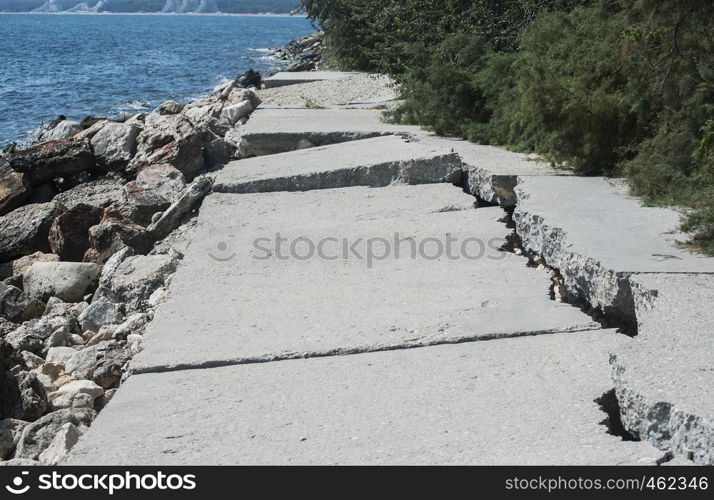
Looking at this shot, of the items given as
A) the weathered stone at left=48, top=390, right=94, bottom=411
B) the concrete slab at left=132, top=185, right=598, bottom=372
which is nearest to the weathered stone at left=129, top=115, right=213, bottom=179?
the concrete slab at left=132, top=185, right=598, bottom=372

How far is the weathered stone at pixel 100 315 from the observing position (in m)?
7.37

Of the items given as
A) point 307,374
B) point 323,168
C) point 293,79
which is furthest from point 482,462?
point 293,79

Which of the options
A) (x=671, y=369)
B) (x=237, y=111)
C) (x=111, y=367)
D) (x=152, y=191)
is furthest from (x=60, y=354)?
(x=237, y=111)

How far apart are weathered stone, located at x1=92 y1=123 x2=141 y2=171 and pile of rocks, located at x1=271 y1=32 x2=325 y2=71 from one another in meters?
11.6

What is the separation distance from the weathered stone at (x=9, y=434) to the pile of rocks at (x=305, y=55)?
64.5 ft

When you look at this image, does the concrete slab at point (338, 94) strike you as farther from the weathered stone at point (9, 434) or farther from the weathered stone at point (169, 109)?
the weathered stone at point (9, 434)

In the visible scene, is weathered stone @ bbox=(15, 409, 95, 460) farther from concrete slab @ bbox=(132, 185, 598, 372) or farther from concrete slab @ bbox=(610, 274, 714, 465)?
concrete slab @ bbox=(610, 274, 714, 465)

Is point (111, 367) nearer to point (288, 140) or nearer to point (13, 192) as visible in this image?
point (288, 140)

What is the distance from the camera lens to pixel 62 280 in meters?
8.64

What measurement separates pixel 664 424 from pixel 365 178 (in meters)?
5.51

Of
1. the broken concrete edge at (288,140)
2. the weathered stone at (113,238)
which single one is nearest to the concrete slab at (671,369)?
the weathered stone at (113,238)

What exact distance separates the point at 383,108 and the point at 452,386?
930 centimetres

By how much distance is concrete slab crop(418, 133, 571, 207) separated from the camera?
25.7 feet

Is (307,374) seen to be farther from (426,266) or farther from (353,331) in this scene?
(426,266)
